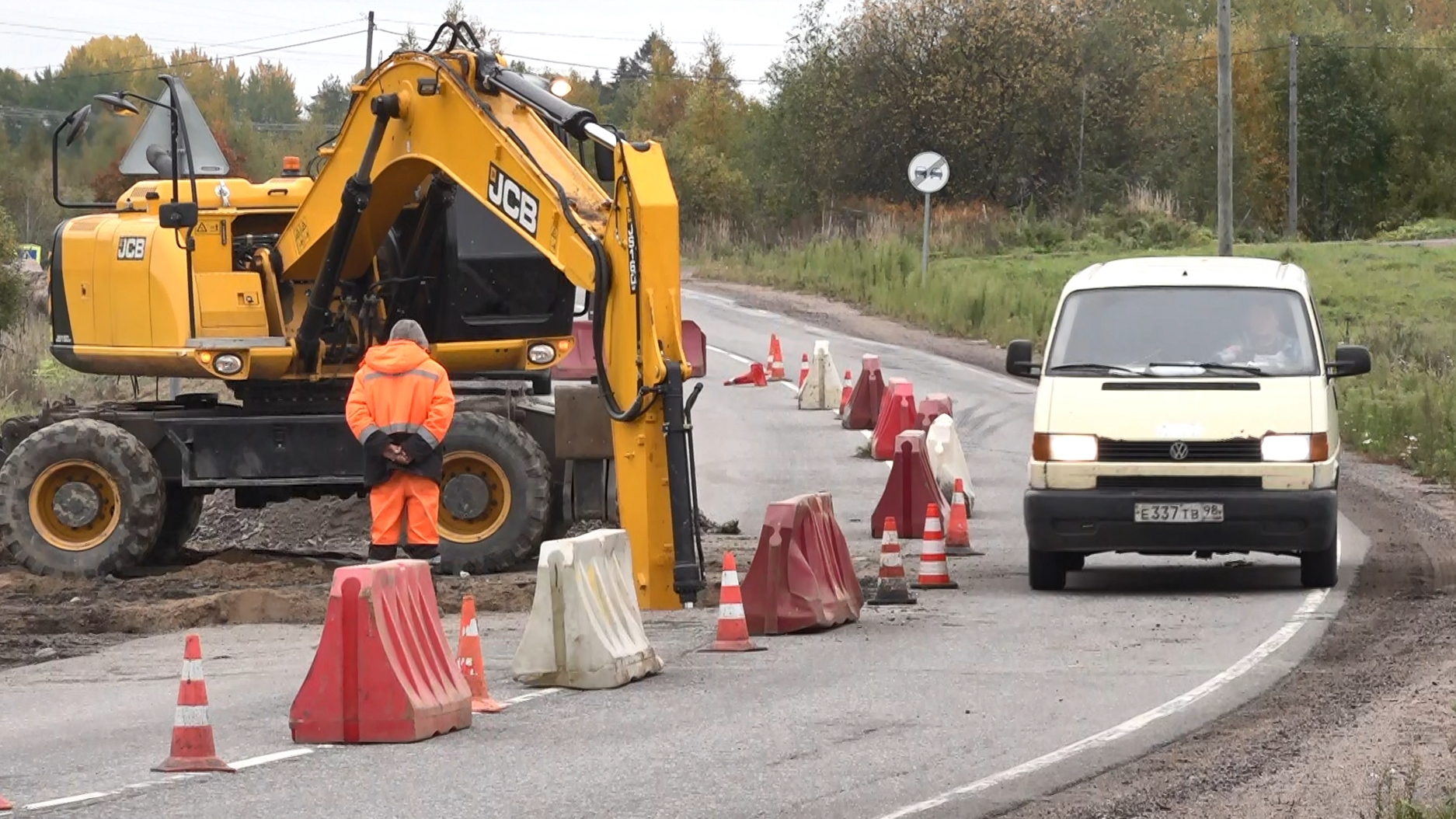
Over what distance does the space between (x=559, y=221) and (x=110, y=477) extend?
4385 millimetres

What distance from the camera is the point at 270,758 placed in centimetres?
934

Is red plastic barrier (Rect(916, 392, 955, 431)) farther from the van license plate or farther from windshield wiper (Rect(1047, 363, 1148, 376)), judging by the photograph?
the van license plate

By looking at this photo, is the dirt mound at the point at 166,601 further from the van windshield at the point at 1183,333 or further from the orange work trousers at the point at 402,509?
the van windshield at the point at 1183,333

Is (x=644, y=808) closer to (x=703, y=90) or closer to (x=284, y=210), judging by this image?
(x=284, y=210)

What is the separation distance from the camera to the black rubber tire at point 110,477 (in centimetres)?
1675

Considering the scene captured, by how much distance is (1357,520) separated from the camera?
19.2m

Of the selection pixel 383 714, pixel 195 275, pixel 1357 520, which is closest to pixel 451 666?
pixel 383 714

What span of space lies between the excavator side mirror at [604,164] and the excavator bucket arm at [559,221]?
116mm

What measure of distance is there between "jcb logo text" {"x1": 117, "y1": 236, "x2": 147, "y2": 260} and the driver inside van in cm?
789

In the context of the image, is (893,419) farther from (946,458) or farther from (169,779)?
(169,779)

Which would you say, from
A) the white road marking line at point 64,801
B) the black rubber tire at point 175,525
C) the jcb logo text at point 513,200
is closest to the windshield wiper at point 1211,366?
the jcb logo text at point 513,200

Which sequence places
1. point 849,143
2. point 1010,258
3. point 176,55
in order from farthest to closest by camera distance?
1. point 176,55
2. point 849,143
3. point 1010,258

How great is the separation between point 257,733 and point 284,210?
27.1ft

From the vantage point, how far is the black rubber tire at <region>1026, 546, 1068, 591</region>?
591 inches
